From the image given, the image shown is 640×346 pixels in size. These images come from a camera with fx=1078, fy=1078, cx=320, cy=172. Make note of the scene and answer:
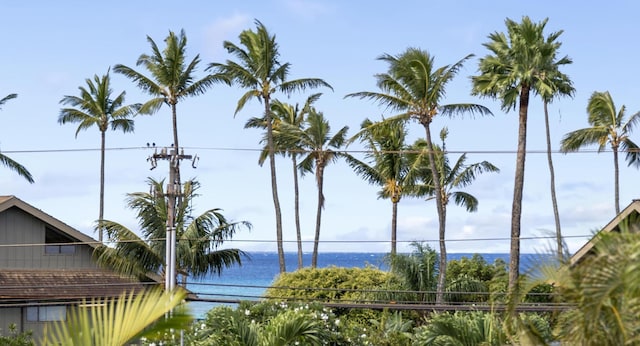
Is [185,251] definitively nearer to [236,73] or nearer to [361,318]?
[361,318]

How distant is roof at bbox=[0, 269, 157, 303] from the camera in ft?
116

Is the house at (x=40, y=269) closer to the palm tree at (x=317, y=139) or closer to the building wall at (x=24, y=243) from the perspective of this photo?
the building wall at (x=24, y=243)

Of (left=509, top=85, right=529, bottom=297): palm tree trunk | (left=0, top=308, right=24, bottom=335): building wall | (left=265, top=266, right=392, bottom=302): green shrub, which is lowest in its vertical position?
(left=0, top=308, right=24, bottom=335): building wall

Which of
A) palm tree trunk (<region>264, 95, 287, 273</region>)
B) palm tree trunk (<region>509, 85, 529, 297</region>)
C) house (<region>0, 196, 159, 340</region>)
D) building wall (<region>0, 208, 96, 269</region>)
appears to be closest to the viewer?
house (<region>0, 196, 159, 340</region>)

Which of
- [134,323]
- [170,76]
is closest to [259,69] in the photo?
[170,76]

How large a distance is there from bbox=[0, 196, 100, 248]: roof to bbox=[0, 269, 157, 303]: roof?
4.19 feet

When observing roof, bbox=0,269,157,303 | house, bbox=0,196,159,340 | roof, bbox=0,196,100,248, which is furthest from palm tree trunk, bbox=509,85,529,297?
roof, bbox=0,196,100,248

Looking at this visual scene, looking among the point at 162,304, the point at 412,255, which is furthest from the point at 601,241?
the point at 412,255

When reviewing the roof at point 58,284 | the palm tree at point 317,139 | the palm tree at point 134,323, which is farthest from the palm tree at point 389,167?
the palm tree at point 134,323

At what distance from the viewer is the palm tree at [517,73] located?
42.7 metres

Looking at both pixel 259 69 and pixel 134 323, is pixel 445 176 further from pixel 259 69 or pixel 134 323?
pixel 134 323

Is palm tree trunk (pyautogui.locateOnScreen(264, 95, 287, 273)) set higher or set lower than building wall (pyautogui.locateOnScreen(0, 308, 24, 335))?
higher

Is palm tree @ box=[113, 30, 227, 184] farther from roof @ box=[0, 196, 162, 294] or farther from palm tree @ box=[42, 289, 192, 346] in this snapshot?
palm tree @ box=[42, 289, 192, 346]

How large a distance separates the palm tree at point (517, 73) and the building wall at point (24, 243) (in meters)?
17.2
